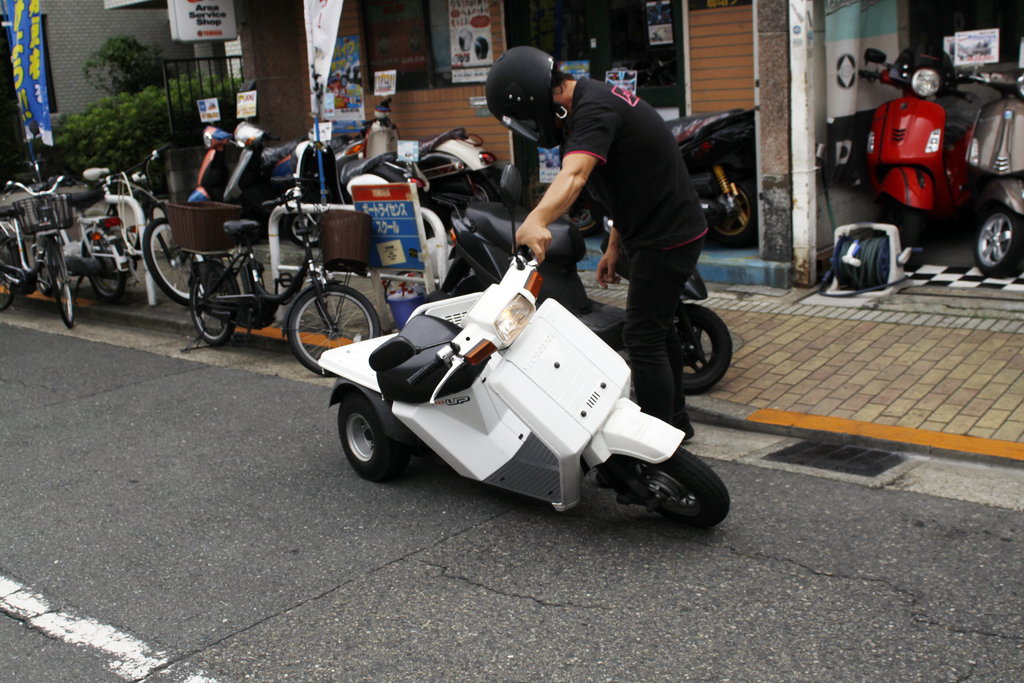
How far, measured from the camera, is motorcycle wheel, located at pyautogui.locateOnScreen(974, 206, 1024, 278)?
7746 millimetres

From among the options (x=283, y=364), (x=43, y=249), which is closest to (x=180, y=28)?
(x=43, y=249)

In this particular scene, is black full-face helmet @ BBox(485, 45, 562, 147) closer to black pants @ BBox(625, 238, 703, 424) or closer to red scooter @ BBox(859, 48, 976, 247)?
black pants @ BBox(625, 238, 703, 424)

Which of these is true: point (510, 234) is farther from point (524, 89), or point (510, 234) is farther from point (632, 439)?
point (632, 439)

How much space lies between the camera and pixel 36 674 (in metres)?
3.80

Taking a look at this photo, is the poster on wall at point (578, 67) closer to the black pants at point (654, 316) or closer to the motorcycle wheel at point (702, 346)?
the motorcycle wheel at point (702, 346)

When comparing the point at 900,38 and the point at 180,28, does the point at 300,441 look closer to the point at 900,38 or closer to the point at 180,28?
the point at 900,38

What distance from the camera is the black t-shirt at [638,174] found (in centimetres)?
468

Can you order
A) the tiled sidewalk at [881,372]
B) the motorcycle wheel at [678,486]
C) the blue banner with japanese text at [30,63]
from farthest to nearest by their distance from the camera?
the blue banner with japanese text at [30,63], the tiled sidewalk at [881,372], the motorcycle wheel at [678,486]

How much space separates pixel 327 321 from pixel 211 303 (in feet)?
4.39

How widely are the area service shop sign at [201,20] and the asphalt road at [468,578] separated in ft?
26.6

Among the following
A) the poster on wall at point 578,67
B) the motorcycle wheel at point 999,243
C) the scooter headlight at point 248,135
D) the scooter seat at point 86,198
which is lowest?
the motorcycle wheel at point 999,243

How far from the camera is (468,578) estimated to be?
14.3ft

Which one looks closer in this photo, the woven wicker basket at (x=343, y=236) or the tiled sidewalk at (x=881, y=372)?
the tiled sidewalk at (x=881, y=372)

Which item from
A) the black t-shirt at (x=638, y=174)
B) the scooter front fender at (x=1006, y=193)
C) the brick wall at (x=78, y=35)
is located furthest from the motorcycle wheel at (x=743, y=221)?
the brick wall at (x=78, y=35)
